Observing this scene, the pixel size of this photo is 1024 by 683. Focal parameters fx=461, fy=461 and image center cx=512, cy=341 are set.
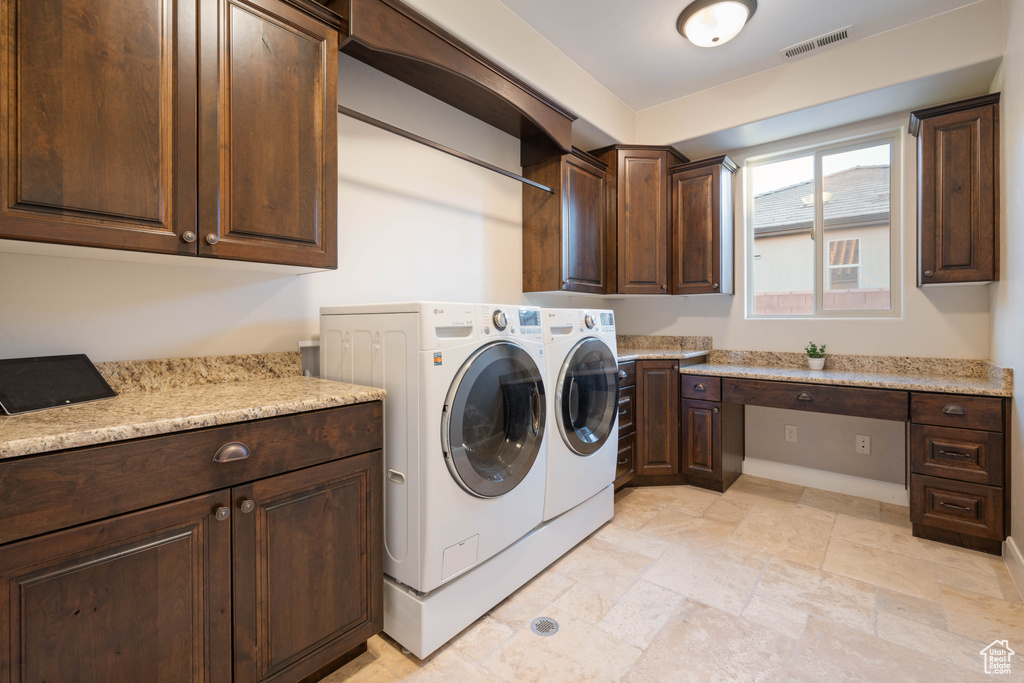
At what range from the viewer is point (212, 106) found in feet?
4.41

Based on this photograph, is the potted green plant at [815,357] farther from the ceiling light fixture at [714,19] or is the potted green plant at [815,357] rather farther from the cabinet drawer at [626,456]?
the ceiling light fixture at [714,19]

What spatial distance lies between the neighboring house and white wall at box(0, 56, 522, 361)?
189cm

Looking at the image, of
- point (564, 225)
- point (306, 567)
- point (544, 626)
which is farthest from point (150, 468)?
point (564, 225)

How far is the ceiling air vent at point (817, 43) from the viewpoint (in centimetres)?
253

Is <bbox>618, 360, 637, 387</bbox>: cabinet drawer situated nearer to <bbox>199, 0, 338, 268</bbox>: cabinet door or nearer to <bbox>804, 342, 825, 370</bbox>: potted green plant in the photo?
<bbox>804, 342, 825, 370</bbox>: potted green plant

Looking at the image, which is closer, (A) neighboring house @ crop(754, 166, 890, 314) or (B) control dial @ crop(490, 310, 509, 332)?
(B) control dial @ crop(490, 310, 509, 332)

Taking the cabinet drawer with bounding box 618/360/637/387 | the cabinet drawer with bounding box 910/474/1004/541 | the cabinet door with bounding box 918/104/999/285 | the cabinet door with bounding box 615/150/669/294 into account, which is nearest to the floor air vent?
the cabinet drawer with bounding box 618/360/637/387

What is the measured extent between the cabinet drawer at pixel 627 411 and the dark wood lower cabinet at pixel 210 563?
1804mm

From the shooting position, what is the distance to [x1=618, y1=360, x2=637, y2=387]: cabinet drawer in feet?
9.61

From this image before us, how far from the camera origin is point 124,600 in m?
1.02

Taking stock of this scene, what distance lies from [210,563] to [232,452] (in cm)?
28

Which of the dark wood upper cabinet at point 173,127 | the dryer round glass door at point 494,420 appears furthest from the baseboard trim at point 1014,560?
the dark wood upper cabinet at point 173,127
